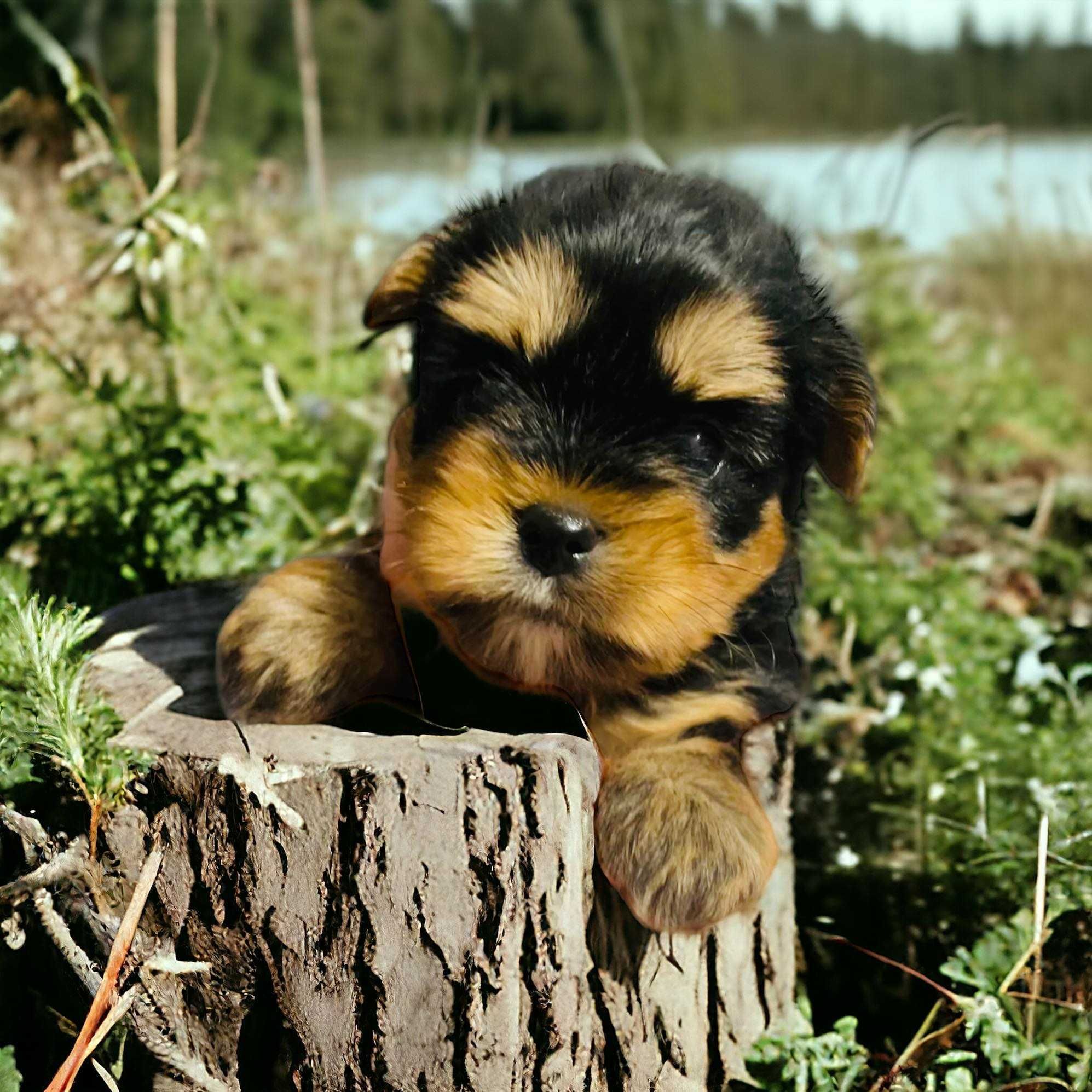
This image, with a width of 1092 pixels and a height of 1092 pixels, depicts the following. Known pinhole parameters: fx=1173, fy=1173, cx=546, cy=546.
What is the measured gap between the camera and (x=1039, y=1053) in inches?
104

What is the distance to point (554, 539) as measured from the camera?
203cm

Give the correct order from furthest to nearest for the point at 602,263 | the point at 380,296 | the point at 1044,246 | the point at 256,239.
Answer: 1. the point at 1044,246
2. the point at 256,239
3. the point at 380,296
4. the point at 602,263

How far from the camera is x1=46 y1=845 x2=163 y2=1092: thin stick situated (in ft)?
7.30

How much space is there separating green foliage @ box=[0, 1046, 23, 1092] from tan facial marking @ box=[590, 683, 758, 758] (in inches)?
52.0

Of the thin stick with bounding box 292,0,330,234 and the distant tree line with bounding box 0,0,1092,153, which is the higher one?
the distant tree line with bounding box 0,0,1092,153

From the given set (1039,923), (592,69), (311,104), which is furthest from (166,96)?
(592,69)

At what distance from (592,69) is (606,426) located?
312 inches

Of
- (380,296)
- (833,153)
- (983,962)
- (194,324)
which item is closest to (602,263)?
(380,296)

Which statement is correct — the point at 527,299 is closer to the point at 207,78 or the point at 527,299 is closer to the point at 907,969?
the point at 907,969

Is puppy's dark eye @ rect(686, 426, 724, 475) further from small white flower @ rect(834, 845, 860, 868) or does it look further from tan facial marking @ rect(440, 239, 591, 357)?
small white flower @ rect(834, 845, 860, 868)

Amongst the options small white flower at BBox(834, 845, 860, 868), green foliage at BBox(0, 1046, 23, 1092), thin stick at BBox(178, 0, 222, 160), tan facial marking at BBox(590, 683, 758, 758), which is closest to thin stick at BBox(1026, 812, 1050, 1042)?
small white flower at BBox(834, 845, 860, 868)

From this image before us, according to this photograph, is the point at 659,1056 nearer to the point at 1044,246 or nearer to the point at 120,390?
the point at 120,390

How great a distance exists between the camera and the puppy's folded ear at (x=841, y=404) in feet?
8.05

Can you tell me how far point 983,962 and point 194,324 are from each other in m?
3.86
